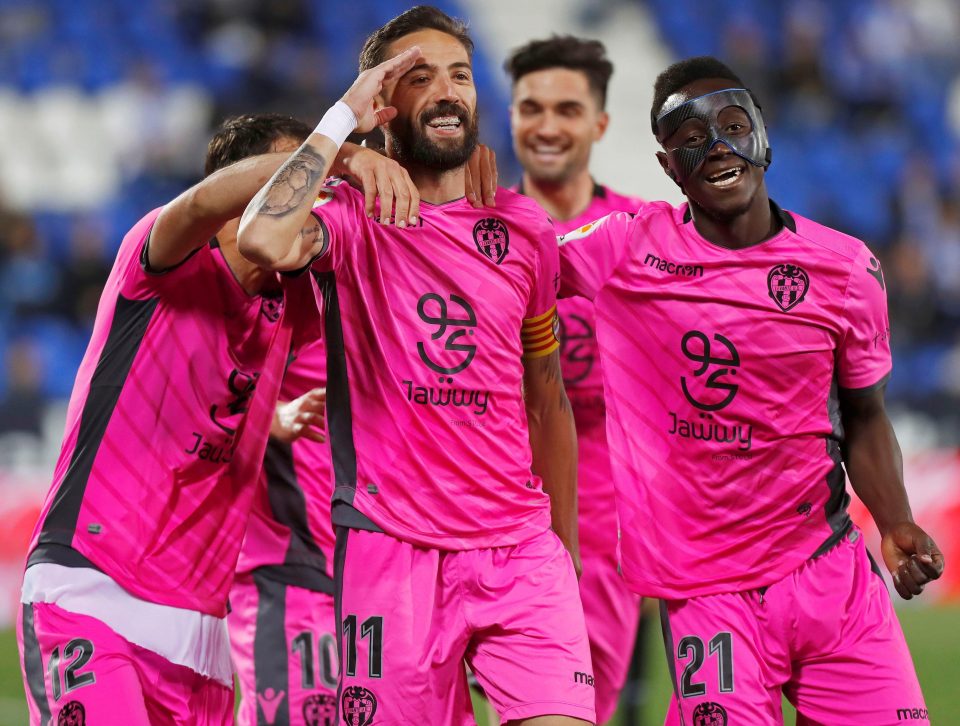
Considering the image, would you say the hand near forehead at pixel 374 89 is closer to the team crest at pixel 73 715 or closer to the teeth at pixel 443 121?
the teeth at pixel 443 121

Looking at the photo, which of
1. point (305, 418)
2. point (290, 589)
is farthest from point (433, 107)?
point (290, 589)

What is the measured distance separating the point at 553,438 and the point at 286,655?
1.49 m

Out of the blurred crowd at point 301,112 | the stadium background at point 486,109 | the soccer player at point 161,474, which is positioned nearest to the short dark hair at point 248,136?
the soccer player at point 161,474

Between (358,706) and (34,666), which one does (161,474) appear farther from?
(358,706)

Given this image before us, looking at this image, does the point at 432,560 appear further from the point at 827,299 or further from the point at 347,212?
the point at 827,299

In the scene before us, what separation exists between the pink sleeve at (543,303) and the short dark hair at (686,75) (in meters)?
0.55

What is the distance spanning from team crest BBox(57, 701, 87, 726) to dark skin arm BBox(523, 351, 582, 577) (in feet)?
4.95

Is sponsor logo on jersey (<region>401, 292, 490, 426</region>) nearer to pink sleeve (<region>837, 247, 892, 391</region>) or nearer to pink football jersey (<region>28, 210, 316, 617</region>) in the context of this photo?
pink football jersey (<region>28, 210, 316, 617</region>)

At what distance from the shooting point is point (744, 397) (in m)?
4.18

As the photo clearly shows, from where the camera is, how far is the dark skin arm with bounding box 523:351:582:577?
4.34 metres

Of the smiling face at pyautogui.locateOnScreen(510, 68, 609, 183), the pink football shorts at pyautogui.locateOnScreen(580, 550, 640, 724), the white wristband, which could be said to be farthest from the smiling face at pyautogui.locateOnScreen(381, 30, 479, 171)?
the pink football shorts at pyautogui.locateOnScreen(580, 550, 640, 724)

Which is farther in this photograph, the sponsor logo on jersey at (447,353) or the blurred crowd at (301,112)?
the blurred crowd at (301,112)

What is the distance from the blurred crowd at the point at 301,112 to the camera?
512 inches

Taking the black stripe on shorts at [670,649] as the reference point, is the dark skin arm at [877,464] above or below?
above
